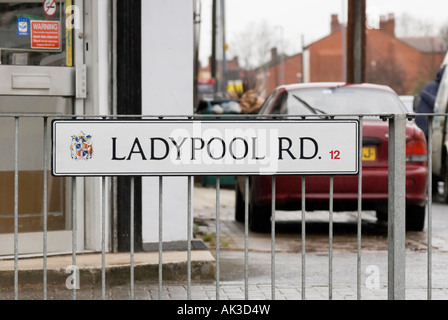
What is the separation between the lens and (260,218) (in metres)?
9.15

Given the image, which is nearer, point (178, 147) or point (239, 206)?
point (178, 147)

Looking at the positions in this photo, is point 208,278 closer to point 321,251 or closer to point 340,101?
point 321,251

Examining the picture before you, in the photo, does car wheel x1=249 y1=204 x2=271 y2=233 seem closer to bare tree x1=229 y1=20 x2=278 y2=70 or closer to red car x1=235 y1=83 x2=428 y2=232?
red car x1=235 y1=83 x2=428 y2=232

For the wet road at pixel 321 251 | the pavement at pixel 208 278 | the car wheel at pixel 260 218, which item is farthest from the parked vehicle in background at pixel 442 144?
the pavement at pixel 208 278

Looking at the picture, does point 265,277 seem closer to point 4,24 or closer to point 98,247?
point 98,247

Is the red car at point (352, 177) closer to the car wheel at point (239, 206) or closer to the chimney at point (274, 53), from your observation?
the car wheel at point (239, 206)

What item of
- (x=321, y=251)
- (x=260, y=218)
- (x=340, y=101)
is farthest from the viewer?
(x=340, y=101)

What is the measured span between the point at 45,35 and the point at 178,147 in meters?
2.62

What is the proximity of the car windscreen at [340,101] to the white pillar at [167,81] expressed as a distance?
7.82 feet

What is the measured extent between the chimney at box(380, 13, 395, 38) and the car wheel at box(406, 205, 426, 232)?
8072 centimetres

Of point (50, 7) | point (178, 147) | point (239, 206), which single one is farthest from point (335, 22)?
point (178, 147)

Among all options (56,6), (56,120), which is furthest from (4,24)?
(56,120)

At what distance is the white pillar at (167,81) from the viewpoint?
682 cm

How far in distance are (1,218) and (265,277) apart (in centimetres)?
196
